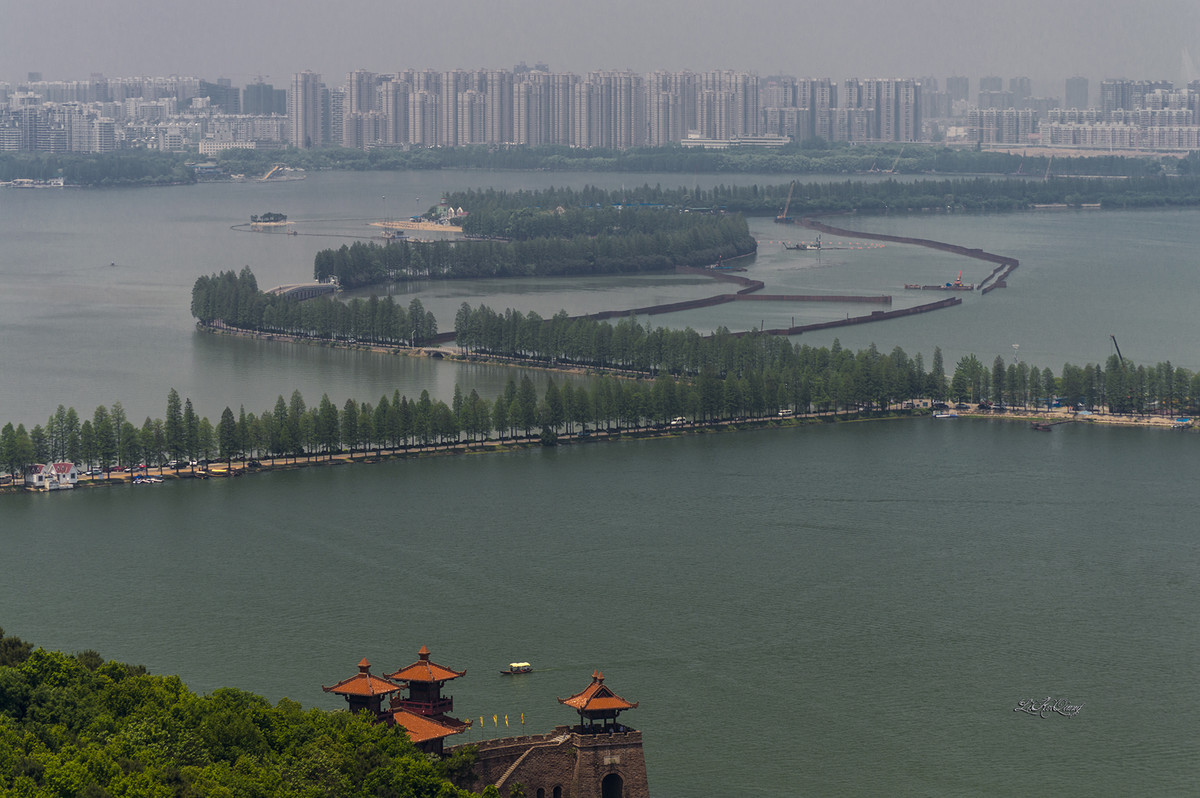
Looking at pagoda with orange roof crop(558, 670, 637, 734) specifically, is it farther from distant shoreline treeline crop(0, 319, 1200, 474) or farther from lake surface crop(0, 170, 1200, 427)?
lake surface crop(0, 170, 1200, 427)

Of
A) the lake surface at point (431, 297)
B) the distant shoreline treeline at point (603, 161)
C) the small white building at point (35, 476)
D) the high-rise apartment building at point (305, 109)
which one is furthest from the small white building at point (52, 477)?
the high-rise apartment building at point (305, 109)

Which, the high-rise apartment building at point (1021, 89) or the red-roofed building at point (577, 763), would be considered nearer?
the red-roofed building at point (577, 763)

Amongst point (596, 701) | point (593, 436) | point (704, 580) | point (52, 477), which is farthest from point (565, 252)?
point (596, 701)

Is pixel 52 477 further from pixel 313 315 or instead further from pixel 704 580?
pixel 313 315

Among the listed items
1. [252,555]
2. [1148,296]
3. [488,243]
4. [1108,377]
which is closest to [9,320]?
[488,243]

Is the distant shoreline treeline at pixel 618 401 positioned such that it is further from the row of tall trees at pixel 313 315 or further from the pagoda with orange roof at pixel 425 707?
the pagoda with orange roof at pixel 425 707
